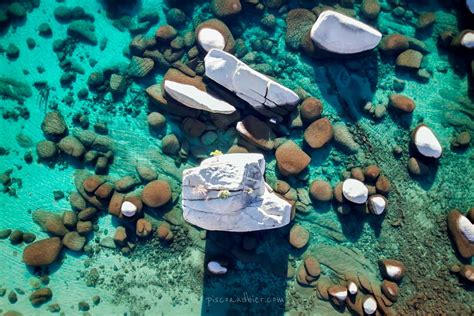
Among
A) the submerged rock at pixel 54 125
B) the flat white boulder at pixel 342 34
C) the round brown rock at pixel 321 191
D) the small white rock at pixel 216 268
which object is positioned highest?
the flat white boulder at pixel 342 34

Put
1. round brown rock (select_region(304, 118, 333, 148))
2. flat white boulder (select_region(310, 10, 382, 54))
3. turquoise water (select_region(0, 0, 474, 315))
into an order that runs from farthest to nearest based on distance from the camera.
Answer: turquoise water (select_region(0, 0, 474, 315))
round brown rock (select_region(304, 118, 333, 148))
flat white boulder (select_region(310, 10, 382, 54))

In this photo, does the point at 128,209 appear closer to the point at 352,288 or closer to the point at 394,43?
the point at 352,288

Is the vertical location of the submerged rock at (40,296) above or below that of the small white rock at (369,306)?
above

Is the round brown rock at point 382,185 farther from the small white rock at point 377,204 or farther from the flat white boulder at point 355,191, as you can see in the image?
the flat white boulder at point 355,191

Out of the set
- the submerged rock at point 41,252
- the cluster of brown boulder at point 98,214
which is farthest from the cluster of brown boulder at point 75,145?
the submerged rock at point 41,252

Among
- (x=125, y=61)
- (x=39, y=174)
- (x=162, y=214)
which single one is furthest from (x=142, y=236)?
(x=125, y=61)

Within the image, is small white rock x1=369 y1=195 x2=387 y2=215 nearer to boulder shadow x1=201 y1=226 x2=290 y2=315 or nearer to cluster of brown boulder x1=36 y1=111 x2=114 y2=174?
boulder shadow x1=201 y1=226 x2=290 y2=315

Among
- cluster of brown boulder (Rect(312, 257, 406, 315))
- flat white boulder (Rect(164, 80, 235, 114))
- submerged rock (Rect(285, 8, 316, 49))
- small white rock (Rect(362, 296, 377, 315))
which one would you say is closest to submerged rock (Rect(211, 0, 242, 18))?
submerged rock (Rect(285, 8, 316, 49))
